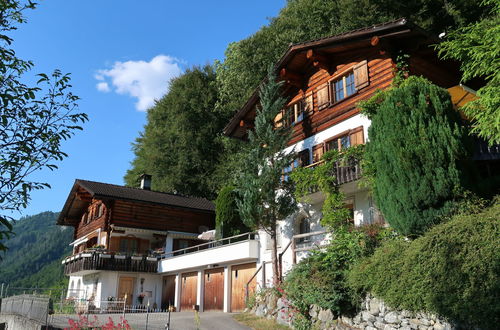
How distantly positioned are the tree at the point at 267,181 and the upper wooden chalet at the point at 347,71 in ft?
5.70

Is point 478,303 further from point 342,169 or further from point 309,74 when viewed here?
point 309,74

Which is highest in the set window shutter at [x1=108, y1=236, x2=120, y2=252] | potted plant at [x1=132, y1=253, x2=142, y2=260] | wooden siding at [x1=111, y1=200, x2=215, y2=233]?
wooden siding at [x1=111, y1=200, x2=215, y2=233]

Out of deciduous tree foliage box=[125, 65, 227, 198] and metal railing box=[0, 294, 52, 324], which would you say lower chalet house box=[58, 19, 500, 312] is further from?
deciduous tree foliage box=[125, 65, 227, 198]

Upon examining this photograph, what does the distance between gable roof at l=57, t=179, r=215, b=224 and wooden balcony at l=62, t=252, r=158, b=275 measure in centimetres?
429

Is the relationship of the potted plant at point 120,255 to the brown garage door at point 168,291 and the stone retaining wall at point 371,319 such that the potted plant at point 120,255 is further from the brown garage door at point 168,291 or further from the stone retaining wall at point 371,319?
the stone retaining wall at point 371,319

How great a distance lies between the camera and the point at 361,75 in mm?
19344

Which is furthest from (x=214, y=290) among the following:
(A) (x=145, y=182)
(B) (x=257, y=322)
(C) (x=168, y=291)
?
(A) (x=145, y=182)

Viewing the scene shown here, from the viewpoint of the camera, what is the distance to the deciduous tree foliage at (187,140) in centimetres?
4266

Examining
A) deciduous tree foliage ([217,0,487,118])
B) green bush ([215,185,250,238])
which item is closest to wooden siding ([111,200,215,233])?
green bush ([215,185,250,238])

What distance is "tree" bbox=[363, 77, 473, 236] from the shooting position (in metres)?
12.6

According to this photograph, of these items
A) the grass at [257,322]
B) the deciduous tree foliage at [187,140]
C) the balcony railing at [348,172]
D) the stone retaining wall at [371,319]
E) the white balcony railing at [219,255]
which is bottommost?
the grass at [257,322]

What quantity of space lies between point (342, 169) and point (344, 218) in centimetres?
196

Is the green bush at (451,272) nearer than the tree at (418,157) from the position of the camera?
Yes

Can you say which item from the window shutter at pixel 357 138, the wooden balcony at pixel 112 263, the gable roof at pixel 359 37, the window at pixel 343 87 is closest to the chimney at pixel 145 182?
the wooden balcony at pixel 112 263
